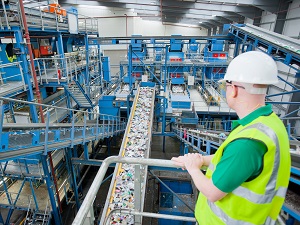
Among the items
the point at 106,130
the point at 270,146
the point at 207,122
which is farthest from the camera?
the point at 207,122

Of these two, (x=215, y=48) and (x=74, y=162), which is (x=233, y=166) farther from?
(x=215, y=48)

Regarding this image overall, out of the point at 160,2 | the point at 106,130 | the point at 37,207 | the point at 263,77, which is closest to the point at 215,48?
the point at 160,2

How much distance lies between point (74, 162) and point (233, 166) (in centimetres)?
637

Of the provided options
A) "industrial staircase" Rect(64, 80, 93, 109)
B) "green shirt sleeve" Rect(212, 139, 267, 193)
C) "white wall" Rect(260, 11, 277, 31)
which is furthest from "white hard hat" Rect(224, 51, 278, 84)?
"white wall" Rect(260, 11, 277, 31)

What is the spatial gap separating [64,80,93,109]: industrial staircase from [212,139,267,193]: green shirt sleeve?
8.53 meters

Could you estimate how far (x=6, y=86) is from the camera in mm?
6223

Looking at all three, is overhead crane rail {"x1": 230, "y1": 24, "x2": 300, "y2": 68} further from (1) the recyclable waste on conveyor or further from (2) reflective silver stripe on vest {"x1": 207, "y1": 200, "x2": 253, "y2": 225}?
(2) reflective silver stripe on vest {"x1": 207, "y1": 200, "x2": 253, "y2": 225}

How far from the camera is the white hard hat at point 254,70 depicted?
104cm

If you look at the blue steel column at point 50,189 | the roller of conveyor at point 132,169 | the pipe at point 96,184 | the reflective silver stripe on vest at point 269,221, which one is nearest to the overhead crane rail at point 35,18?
the blue steel column at point 50,189

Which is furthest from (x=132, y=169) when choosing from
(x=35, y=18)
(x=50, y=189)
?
(x=35, y=18)

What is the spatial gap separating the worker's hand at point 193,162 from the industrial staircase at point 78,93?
26.6 feet

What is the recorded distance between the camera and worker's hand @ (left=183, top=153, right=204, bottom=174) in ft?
4.10

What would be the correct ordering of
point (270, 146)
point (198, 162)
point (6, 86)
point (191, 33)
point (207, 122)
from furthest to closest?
point (191, 33) < point (207, 122) < point (6, 86) < point (198, 162) < point (270, 146)

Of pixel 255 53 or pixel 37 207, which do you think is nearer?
pixel 255 53
